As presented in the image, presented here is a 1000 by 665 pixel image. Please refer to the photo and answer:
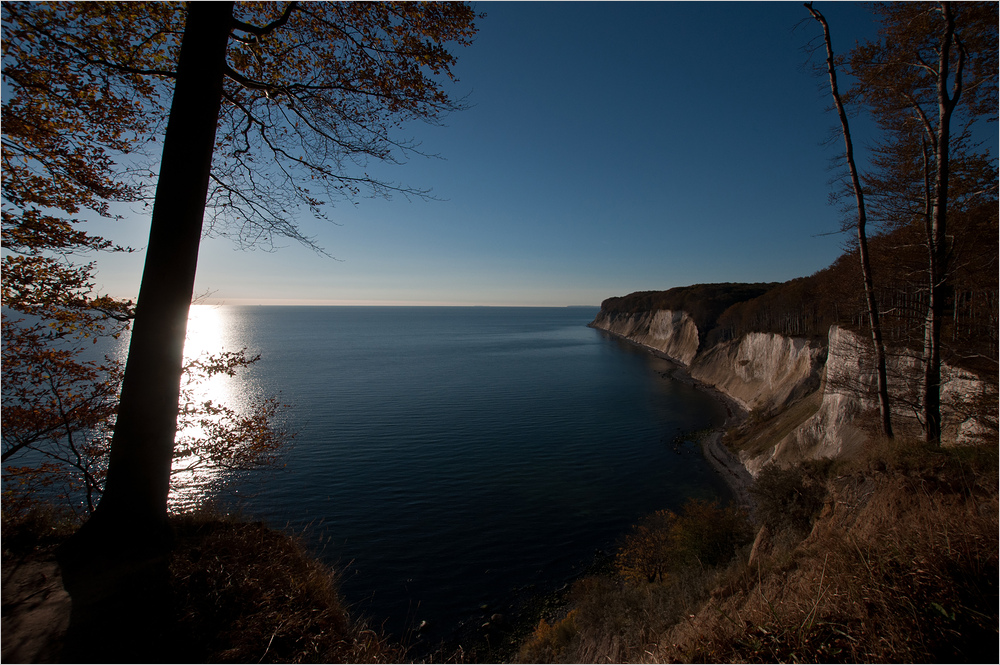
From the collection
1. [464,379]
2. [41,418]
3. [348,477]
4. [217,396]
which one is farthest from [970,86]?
[217,396]

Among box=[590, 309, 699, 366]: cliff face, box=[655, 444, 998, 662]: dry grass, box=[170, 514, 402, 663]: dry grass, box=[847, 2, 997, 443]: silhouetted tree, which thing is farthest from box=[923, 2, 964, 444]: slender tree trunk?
box=[590, 309, 699, 366]: cliff face

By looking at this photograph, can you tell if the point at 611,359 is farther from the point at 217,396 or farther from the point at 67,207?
the point at 67,207

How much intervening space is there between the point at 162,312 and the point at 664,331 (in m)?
102

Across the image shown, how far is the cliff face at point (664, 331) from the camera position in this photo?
79438 millimetres

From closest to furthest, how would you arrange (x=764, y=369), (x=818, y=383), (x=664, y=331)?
(x=818, y=383)
(x=764, y=369)
(x=664, y=331)

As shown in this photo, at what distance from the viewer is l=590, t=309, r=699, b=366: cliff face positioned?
261ft

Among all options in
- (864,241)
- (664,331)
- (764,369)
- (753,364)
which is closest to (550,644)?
(864,241)

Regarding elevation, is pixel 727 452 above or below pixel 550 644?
above

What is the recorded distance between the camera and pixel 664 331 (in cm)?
9694

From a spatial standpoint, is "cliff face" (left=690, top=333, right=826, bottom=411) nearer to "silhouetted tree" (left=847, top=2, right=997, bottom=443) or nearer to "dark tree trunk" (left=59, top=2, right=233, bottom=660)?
"silhouetted tree" (left=847, top=2, right=997, bottom=443)

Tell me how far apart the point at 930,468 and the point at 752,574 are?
2.90 meters

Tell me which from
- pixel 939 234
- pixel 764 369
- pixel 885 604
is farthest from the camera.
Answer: pixel 764 369

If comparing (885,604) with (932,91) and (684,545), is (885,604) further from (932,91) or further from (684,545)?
(684,545)

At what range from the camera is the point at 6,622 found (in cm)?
315
